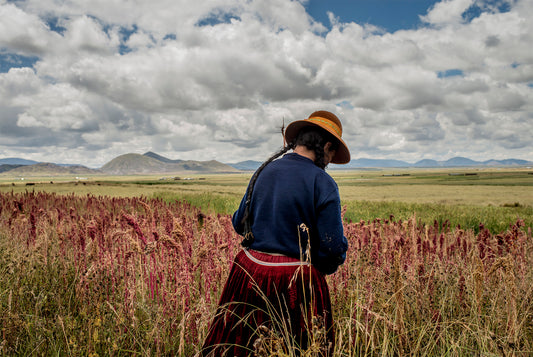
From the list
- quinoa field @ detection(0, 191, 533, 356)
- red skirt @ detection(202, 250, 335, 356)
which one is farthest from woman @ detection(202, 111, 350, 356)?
quinoa field @ detection(0, 191, 533, 356)

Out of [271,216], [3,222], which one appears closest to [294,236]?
[271,216]

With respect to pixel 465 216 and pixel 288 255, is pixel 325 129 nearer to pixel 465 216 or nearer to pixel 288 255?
pixel 288 255

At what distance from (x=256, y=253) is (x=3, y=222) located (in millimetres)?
10431

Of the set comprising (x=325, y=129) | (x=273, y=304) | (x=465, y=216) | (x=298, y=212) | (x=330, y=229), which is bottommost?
(x=465, y=216)

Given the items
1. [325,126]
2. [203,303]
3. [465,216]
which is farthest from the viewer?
[465,216]

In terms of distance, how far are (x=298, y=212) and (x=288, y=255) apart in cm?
34

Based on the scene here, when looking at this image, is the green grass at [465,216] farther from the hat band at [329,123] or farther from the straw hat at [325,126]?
the hat band at [329,123]

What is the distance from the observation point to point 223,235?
209 inches

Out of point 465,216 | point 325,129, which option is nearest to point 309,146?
point 325,129

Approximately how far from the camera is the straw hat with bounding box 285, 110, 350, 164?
2.42 meters

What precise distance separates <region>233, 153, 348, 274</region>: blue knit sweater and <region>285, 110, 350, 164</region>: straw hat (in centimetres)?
30

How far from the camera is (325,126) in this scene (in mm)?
2389

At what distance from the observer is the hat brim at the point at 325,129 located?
2.44 m

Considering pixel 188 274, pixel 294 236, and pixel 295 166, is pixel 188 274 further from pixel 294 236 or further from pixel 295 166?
pixel 295 166
